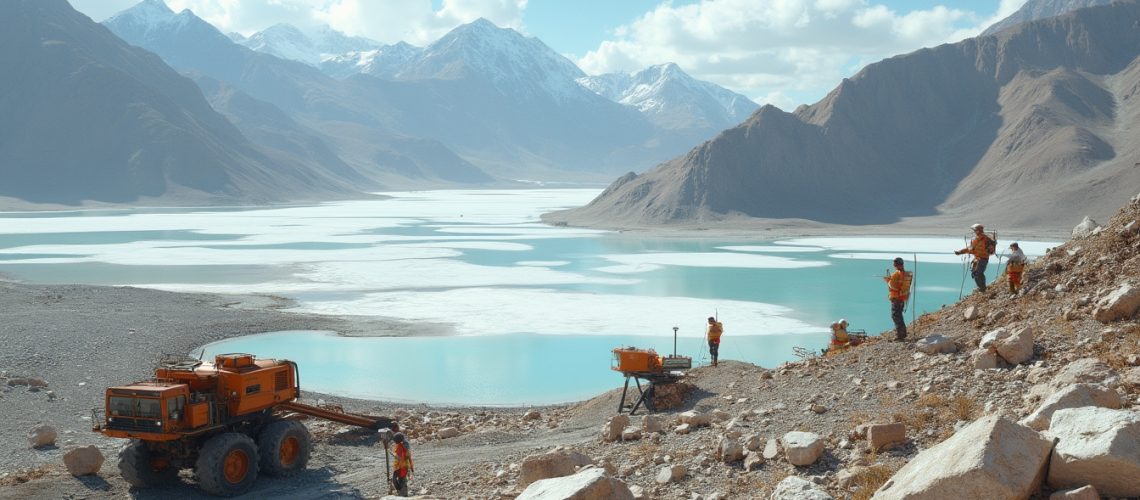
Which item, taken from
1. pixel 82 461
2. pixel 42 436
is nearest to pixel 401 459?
pixel 82 461

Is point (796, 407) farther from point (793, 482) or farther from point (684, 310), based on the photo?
point (684, 310)

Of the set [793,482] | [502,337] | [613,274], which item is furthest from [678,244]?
[793,482]

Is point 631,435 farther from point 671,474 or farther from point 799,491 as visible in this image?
point 799,491

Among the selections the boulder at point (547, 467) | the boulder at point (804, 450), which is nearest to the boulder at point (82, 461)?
the boulder at point (547, 467)

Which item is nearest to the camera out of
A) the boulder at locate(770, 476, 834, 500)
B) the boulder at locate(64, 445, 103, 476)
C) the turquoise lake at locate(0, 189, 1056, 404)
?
the boulder at locate(770, 476, 834, 500)

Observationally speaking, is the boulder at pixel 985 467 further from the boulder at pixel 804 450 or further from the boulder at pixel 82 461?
the boulder at pixel 82 461

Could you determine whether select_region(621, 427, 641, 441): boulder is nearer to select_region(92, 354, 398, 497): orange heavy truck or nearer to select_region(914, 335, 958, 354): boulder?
select_region(914, 335, 958, 354): boulder

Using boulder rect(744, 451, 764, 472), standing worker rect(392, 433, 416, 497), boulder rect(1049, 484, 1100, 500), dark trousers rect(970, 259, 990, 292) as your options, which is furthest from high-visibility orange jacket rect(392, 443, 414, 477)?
dark trousers rect(970, 259, 990, 292)
